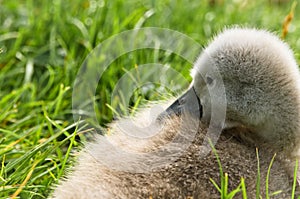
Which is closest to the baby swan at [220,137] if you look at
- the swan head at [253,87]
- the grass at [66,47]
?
the swan head at [253,87]

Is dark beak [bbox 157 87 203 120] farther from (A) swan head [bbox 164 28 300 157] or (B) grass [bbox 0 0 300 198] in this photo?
(B) grass [bbox 0 0 300 198]

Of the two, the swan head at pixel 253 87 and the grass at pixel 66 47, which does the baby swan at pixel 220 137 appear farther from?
the grass at pixel 66 47

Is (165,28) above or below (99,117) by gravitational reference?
above

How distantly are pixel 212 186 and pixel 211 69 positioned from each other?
2.15 feet

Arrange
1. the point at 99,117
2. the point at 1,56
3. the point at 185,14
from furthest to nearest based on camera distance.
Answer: the point at 185,14 < the point at 1,56 < the point at 99,117

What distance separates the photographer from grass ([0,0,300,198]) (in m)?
3.87

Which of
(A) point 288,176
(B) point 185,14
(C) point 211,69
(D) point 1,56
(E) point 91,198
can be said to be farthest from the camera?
(B) point 185,14

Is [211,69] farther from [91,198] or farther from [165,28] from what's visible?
[165,28]

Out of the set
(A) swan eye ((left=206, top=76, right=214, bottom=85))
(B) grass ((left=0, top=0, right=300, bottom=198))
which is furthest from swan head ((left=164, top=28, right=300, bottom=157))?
(B) grass ((left=0, top=0, right=300, bottom=198))

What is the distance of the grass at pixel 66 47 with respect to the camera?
12.7 ft

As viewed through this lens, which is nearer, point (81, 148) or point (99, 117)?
point (81, 148)

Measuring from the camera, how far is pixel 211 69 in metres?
3.07

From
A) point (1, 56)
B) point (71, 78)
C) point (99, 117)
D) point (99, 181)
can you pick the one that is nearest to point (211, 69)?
point (99, 181)

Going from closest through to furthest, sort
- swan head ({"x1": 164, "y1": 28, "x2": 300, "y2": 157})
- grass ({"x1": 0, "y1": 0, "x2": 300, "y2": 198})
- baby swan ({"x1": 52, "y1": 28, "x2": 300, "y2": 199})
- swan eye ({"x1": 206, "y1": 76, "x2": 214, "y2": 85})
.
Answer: baby swan ({"x1": 52, "y1": 28, "x2": 300, "y2": 199})
swan head ({"x1": 164, "y1": 28, "x2": 300, "y2": 157})
swan eye ({"x1": 206, "y1": 76, "x2": 214, "y2": 85})
grass ({"x1": 0, "y1": 0, "x2": 300, "y2": 198})
